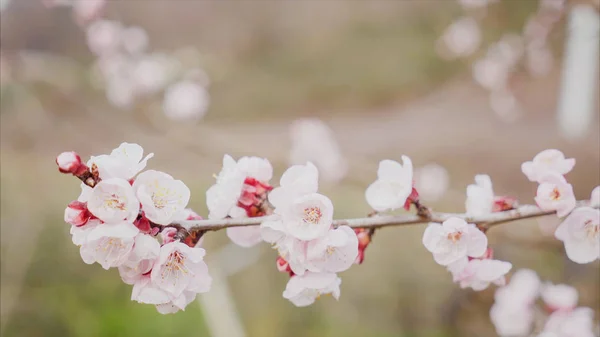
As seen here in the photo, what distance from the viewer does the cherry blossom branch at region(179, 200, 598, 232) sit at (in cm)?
39

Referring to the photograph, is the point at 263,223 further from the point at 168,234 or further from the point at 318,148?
the point at 318,148

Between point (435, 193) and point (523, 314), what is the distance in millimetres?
413

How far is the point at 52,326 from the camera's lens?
1.06 meters

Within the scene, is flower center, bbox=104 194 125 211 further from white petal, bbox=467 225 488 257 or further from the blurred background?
the blurred background

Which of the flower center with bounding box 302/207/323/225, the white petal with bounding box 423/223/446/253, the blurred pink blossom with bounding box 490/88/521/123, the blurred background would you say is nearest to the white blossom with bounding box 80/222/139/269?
the flower center with bounding box 302/207/323/225

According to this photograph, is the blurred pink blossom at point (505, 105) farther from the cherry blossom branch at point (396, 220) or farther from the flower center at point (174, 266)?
the flower center at point (174, 266)

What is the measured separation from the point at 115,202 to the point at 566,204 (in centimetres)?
35

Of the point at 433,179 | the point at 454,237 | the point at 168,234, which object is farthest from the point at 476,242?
the point at 433,179

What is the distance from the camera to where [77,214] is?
347 millimetres

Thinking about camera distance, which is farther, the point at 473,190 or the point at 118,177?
the point at 473,190

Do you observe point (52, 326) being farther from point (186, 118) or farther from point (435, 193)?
point (435, 193)

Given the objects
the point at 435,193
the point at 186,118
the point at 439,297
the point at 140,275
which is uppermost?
the point at 186,118

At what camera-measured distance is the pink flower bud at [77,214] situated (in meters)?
0.34

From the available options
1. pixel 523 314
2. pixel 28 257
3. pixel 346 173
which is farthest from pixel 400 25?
pixel 28 257
